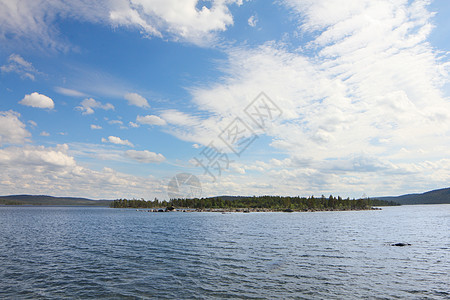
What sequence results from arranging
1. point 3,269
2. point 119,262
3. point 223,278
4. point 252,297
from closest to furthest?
1. point 252,297
2. point 223,278
3. point 3,269
4. point 119,262

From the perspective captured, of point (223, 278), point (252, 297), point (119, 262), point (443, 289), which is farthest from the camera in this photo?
point (119, 262)

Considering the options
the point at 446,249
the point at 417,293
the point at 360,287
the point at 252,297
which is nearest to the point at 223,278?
the point at 252,297

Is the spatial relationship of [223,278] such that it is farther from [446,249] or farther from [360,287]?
[446,249]

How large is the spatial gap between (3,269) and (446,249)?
67221 mm

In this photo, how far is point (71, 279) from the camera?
29750mm

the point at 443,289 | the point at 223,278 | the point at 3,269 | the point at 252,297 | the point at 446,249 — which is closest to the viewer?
the point at 252,297

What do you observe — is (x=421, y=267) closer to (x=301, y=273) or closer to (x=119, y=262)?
(x=301, y=273)

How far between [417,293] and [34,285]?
120ft

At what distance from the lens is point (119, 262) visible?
37969 mm

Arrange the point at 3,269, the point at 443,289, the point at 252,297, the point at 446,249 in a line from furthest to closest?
1. the point at 446,249
2. the point at 3,269
3. the point at 443,289
4. the point at 252,297

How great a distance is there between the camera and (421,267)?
113 feet

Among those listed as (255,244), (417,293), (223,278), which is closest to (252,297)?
(223,278)

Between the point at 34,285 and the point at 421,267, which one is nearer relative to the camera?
the point at 34,285

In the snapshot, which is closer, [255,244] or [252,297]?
[252,297]
